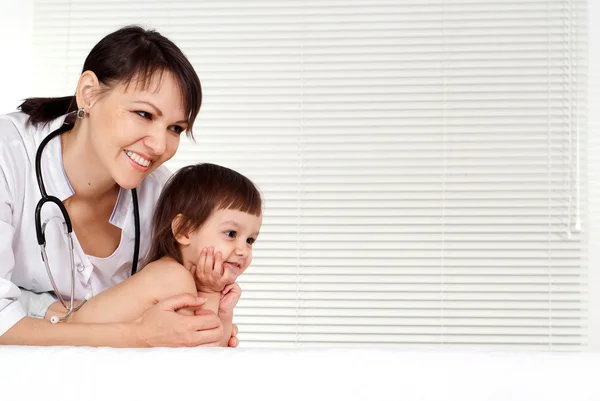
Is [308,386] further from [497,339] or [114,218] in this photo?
[497,339]

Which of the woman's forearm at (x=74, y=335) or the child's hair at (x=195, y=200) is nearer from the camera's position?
the woman's forearm at (x=74, y=335)

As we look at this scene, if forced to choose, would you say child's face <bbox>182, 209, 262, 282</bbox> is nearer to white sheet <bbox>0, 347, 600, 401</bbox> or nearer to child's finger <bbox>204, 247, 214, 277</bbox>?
child's finger <bbox>204, 247, 214, 277</bbox>

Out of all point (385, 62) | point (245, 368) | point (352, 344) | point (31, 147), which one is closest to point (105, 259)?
point (31, 147)

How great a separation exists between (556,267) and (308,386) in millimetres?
2484

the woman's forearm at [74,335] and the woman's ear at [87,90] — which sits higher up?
the woman's ear at [87,90]

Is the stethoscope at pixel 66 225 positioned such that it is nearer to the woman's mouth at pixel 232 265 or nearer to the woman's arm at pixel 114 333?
the woman's arm at pixel 114 333

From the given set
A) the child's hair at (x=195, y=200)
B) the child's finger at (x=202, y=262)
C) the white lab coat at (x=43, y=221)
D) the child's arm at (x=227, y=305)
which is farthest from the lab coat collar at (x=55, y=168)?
the child's arm at (x=227, y=305)

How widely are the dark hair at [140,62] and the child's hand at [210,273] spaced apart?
0.32m

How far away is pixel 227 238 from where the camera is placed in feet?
5.58

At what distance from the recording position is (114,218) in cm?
179

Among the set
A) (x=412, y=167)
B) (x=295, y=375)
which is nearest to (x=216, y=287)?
(x=295, y=375)

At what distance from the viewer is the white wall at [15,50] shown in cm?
348

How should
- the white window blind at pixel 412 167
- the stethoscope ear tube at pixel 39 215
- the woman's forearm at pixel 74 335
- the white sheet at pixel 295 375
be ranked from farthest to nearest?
the white window blind at pixel 412 167, the stethoscope ear tube at pixel 39 215, the woman's forearm at pixel 74 335, the white sheet at pixel 295 375

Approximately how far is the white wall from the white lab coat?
1967mm
